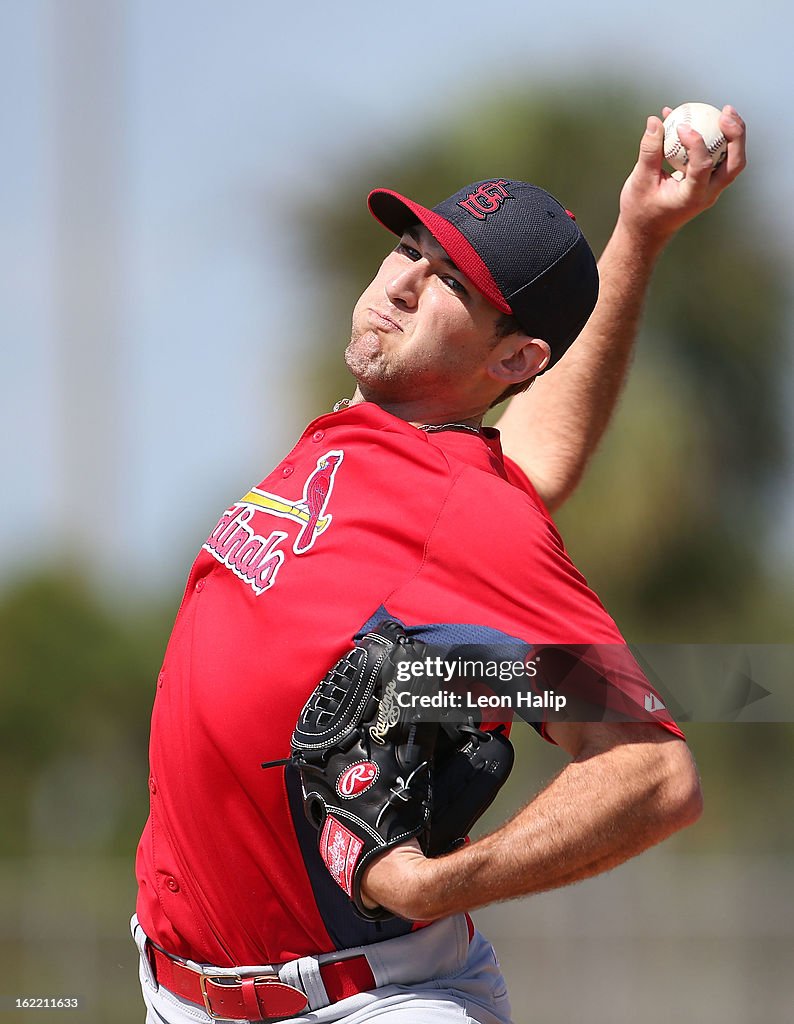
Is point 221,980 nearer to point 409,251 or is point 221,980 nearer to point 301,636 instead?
point 301,636

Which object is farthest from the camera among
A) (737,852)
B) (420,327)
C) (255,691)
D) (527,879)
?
(737,852)

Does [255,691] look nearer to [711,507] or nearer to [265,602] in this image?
[265,602]

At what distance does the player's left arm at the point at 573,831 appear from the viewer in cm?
228

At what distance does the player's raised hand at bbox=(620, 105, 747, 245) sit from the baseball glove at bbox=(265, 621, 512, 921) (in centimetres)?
163

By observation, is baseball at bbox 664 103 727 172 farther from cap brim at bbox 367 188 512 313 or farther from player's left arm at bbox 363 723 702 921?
player's left arm at bbox 363 723 702 921

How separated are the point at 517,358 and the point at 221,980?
61.3 inches

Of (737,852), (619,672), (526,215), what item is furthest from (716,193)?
(737,852)

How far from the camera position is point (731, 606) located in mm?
16281

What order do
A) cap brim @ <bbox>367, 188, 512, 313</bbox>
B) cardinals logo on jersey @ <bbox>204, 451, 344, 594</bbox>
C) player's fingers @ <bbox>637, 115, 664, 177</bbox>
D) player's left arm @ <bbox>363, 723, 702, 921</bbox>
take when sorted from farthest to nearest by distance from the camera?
player's fingers @ <bbox>637, 115, 664, 177</bbox>
cap brim @ <bbox>367, 188, 512, 313</bbox>
cardinals logo on jersey @ <bbox>204, 451, 344, 594</bbox>
player's left arm @ <bbox>363, 723, 702, 921</bbox>

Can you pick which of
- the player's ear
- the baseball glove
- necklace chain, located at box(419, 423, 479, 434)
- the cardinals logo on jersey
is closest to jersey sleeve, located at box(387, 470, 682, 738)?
the baseball glove

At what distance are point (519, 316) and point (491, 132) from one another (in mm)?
13976

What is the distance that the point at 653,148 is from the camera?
3.50m

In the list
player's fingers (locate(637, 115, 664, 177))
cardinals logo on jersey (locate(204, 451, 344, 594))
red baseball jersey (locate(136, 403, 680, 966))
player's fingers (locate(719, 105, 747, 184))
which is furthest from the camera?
player's fingers (locate(637, 115, 664, 177))

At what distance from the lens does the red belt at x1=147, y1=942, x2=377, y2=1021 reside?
103 inches
